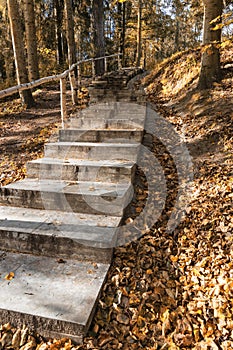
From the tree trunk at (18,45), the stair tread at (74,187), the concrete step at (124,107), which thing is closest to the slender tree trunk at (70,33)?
the tree trunk at (18,45)

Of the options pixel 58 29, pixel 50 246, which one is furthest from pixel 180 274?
pixel 58 29

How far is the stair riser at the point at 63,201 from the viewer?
3092 mm

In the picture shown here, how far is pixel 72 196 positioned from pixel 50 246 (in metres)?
0.71

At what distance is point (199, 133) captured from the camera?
4.76 m

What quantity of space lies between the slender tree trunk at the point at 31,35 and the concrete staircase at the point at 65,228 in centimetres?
597

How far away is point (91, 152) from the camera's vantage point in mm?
4219

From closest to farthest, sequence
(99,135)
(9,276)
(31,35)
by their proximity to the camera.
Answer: (9,276), (99,135), (31,35)

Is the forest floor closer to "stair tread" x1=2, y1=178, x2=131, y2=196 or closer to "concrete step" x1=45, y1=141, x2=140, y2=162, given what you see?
"stair tread" x1=2, y1=178, x2=131, y2=196

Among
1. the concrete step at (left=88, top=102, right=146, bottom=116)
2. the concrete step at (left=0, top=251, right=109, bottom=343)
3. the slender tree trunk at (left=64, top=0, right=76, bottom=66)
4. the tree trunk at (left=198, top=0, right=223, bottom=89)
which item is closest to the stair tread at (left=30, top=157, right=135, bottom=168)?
the concrete step at (left=0, top=251, right=109, bottom=343)

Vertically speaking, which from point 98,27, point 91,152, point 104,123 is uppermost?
point 98,27

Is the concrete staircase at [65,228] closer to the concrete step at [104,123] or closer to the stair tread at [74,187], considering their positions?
the stair tread at [74,187]

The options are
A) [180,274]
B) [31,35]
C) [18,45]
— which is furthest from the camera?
Answer: [31,35]

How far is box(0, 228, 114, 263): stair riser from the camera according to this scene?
2.57 metres

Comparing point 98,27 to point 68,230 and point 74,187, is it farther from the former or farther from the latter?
point 68,230
